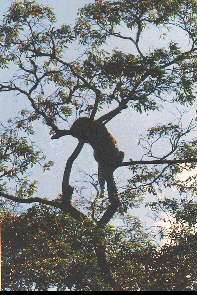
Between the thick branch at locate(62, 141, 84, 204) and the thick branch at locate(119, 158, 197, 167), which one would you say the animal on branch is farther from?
→ the thick branch at locate(62, 141, 84, 204)

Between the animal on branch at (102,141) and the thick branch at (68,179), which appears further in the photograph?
the animal on branch at (102,141)

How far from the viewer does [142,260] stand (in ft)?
52.3

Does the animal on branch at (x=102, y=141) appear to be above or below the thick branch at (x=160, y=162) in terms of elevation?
above

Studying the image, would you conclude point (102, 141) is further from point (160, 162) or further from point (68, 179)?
point (160, 162)

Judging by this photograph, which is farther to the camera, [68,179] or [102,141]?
[102,141]

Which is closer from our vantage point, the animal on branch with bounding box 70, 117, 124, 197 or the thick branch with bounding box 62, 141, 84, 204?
the thick branch with bounding box 62, 141, 84, 204

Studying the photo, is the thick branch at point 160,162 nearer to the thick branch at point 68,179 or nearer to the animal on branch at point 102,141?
the animal on branch at point 102,141

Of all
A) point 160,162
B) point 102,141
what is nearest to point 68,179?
point 102,141

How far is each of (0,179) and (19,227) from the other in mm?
1830

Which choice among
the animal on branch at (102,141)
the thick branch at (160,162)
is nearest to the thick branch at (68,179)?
the animal on branch at (102,141)

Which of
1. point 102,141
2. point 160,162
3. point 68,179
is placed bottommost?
point 160,162

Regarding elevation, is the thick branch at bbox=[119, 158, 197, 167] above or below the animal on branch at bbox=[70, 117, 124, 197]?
below

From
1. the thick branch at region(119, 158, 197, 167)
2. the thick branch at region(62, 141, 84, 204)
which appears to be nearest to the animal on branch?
the thick branch at region(119, 158, 197, 167)

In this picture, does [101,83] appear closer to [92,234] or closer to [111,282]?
[92,234]
